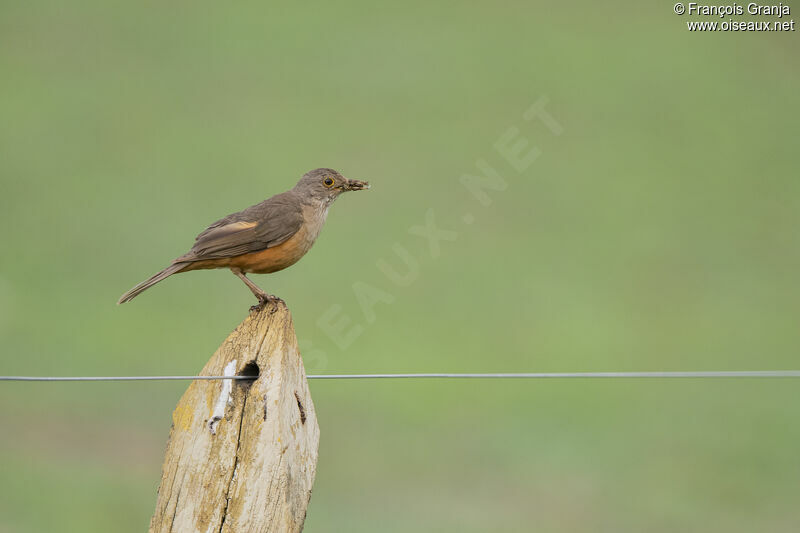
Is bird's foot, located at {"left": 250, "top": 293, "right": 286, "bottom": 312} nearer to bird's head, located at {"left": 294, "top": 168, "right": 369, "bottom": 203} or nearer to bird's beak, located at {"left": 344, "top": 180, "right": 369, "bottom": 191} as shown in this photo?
bird's head, located at {"left": 294, "top": 168, "right": 369, "bottom": 203}

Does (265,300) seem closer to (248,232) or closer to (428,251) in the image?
(248,232)

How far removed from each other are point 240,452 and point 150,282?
1605 mm

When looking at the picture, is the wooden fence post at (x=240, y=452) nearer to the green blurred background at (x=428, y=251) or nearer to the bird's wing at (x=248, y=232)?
the bird's wing at (x=248, y=232)

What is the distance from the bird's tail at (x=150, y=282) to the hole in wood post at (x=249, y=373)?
3.87ft

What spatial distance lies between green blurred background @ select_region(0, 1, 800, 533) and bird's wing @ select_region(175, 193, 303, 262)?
10.8 m

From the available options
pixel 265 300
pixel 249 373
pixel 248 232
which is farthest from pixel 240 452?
pixel 248 232

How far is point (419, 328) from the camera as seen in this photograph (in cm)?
2208

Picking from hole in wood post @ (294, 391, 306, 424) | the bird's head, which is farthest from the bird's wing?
hole in wood post @ (294, 391, 306, 424)

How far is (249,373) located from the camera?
4.84 meters

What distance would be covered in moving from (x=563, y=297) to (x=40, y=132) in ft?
43.6

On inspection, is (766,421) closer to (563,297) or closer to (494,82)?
(563,297)

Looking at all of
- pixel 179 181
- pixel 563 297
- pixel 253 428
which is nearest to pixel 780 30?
pixel 563 297

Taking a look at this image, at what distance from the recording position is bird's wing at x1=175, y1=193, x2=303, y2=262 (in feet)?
20.3

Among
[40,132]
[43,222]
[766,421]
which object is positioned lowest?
[766,421]
